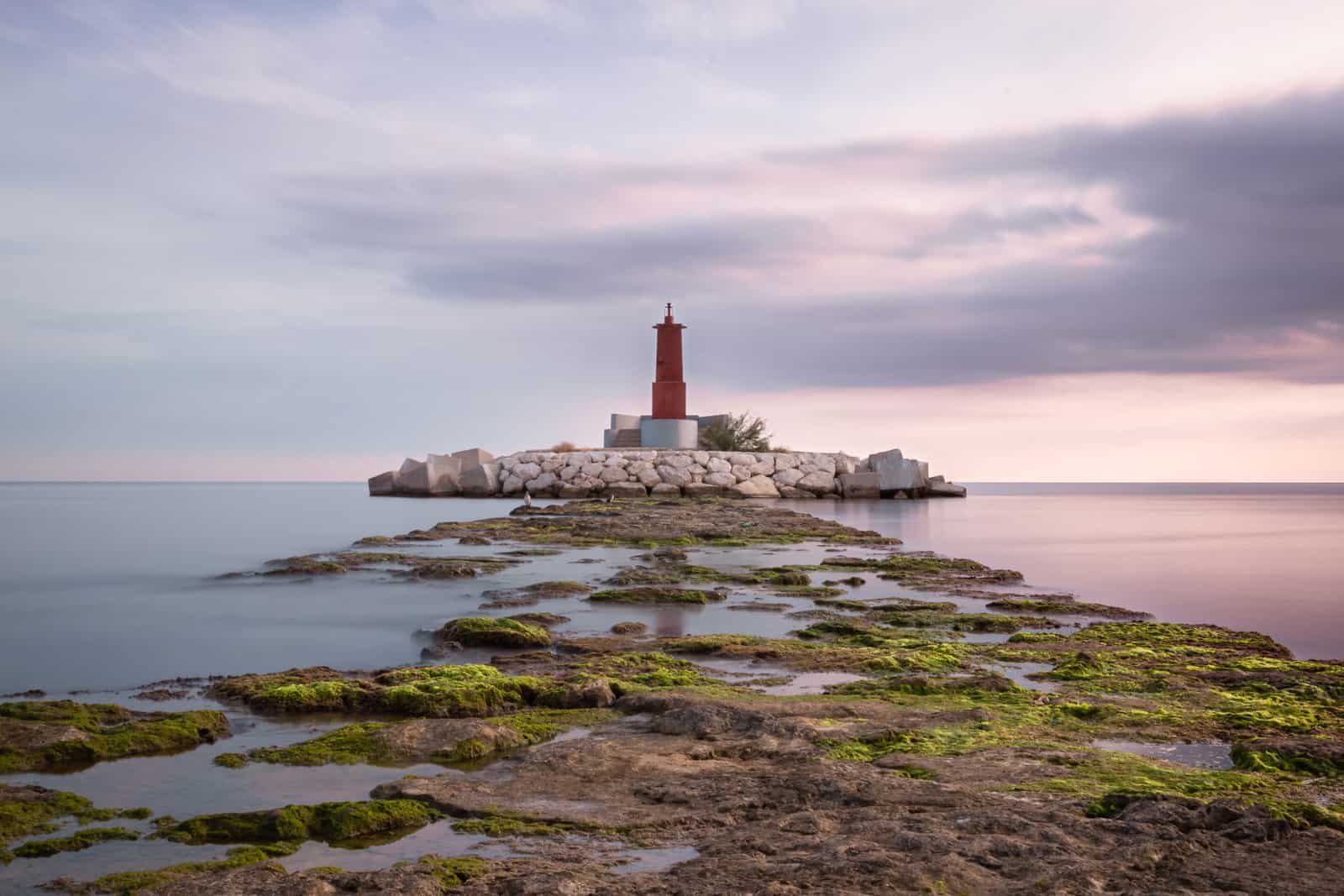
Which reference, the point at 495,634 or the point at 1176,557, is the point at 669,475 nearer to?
the point at 1176,557

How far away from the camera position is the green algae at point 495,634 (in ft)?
19.7

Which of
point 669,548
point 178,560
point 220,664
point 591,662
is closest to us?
point 591,662

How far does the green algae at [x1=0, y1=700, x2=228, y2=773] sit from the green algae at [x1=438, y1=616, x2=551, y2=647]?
2.07 meters

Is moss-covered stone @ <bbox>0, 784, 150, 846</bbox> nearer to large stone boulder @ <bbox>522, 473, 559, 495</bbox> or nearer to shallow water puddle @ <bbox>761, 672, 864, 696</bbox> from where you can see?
shallow water puddle @ <bbox>761, 672, 864, 696</bbox>

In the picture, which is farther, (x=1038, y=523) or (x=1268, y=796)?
(x=1038, y=523)

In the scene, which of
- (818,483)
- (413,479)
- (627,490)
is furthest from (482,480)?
(818,483)

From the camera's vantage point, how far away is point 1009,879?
7.40ft

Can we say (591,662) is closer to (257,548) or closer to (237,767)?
(237,767)

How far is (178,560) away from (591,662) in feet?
37.2

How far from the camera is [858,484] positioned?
114 ft

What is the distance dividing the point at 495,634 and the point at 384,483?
3573cm

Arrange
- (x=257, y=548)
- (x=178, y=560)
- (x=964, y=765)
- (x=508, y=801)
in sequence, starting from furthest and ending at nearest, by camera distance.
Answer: (x=257, y=548) → (x=178, y=560) → (x=964, y=765) → (x=508, y=801)

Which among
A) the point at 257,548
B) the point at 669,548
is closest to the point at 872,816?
the point at 669,548

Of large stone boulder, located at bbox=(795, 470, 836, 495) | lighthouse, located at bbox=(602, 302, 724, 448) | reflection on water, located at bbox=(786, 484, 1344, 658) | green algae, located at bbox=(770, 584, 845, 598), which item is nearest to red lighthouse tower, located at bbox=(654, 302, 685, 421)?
lighthouse, located at bbox=(602, 302, 724, 448)
